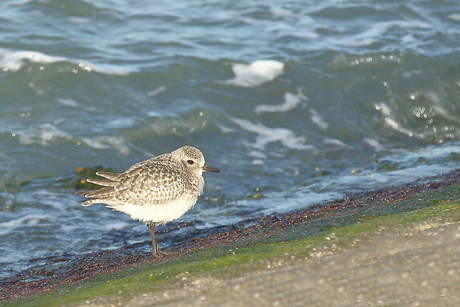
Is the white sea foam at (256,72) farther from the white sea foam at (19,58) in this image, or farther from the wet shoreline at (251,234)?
the wet shoreline at (251,234)

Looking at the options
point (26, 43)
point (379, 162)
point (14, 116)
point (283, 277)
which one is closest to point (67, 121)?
point (14, 116)

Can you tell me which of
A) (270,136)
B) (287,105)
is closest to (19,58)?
(270,136)

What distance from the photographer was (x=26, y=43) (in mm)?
12188

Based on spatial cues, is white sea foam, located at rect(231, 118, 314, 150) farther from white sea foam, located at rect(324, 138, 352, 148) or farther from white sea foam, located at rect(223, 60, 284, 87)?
white sea foam, located at rect(223, 60, 284, 87)

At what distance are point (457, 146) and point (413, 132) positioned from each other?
4.10 feet

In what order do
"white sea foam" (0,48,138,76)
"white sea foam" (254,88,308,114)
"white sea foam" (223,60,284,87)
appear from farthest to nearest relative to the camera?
"white sea foam" (223,60,284,87), "white sea foam" (0,48,138,76), "white sea foam" (254,88,308,114)

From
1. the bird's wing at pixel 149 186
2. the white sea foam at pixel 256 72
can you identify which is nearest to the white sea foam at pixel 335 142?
the white sea foam at pixel 256 72

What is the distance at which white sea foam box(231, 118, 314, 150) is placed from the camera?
1044cm

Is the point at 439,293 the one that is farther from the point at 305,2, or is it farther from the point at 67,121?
the point at 305,2

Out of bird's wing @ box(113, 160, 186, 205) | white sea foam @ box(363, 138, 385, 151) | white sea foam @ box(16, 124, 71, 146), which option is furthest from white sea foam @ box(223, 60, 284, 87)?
bird's wing @ box(113, 160, 186, 205)

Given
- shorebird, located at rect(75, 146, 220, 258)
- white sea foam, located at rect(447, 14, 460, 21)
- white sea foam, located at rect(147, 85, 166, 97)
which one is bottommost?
white sea foam, located at rect(147, 85, 166, 97)

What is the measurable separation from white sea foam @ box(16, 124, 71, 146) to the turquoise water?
2 cm

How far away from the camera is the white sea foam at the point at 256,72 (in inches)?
471

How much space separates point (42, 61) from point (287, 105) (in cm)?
442
